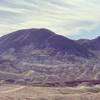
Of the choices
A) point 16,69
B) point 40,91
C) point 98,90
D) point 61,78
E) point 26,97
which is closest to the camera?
point 26,97

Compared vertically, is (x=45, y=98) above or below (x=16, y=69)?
above

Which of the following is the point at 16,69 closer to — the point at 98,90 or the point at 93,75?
the point at 93,75

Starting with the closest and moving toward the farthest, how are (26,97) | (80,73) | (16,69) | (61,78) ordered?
(26,97) → (61,78) → (80,73) → (16,69)

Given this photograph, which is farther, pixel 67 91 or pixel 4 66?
pixel 4 66

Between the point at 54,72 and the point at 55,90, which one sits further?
the point at 54,72

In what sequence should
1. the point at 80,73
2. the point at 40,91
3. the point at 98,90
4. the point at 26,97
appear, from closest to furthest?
the point at 26,97, the point at 40,91, the point at 98,90, the point at 80,73

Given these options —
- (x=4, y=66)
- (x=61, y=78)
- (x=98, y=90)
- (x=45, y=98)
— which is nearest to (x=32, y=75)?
(x=61, y=78)

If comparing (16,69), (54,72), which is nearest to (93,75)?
(54,72)

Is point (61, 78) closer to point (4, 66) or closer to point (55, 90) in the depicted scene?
point (4, 66)

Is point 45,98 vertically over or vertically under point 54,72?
over
